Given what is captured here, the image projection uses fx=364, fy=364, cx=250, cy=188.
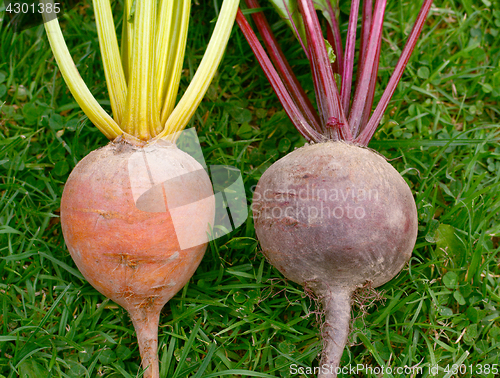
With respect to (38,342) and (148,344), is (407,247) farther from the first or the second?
(38,342)

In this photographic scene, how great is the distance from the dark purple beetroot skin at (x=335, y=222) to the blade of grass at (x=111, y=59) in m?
0.89

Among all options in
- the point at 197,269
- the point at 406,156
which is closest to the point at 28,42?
the point at 197,269

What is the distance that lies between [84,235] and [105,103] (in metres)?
0.96

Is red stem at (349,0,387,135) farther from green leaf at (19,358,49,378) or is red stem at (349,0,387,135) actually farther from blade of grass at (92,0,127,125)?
green leaf at (19,358,49,378)

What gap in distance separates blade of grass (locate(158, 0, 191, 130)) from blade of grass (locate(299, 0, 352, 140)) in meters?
0.65

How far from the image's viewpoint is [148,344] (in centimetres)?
183

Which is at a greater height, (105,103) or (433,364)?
(105,103)

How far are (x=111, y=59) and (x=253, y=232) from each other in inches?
48.4

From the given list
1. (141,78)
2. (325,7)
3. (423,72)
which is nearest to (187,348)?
(141,78)

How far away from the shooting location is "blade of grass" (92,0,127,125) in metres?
1.95

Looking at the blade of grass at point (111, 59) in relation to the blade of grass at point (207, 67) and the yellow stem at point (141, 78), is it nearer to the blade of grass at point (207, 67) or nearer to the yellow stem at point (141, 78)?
the yellow stem at point (141, 78)

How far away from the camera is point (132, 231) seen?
169 centimetres

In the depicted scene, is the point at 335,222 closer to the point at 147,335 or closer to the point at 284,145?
the point at 284,145

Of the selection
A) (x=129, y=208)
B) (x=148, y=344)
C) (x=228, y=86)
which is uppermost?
(x=228, y=86)
